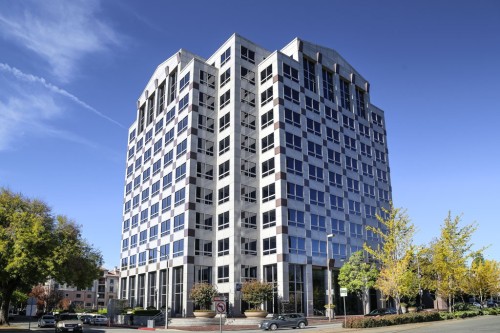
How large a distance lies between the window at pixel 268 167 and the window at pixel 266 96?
8.59 meters

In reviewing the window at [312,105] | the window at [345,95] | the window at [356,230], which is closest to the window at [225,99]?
the window at [312,105]

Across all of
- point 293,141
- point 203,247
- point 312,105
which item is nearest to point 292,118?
point 293,141

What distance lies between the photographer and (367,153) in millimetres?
73562

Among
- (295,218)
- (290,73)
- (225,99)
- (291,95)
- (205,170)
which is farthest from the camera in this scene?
(225,99)

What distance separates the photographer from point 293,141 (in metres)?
58.7

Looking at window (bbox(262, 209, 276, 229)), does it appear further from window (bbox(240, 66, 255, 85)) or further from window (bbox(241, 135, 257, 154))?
window (bbox(240, 66, 255, 85))

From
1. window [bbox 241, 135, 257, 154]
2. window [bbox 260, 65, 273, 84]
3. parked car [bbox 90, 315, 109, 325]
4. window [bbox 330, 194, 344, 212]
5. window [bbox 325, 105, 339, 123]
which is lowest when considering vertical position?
parked car [bbox 90, 315, 109, 325]

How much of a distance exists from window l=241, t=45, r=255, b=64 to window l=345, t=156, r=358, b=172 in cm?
2071

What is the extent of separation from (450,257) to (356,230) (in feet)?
67.5

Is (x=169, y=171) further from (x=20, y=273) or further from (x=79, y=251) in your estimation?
(x=20, y=273)

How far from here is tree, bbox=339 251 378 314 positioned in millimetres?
54531

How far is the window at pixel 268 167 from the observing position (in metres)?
57.3

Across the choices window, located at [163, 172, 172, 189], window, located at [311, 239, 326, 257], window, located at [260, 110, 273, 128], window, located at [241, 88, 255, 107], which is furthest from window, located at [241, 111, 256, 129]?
window, located at [311, 239, 326, 257]

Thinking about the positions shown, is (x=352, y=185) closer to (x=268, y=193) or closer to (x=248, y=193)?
(x=268, y=193)
